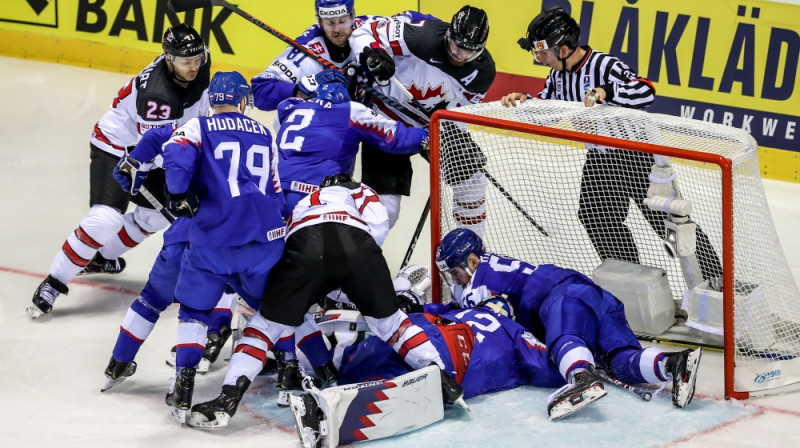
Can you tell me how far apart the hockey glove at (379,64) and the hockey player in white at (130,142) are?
2.32 ft

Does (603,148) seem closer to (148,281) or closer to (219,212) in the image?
(219,212)

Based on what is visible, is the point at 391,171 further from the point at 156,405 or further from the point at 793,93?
the point at 793,93

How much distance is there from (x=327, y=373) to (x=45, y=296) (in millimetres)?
1495

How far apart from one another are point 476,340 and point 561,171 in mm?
1574

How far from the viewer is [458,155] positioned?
545 centimetres

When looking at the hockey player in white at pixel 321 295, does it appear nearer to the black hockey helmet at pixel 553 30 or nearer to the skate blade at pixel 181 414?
the skate blade at pixel 181 414

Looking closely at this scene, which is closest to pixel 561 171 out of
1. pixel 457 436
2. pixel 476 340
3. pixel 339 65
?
pixel 339 65

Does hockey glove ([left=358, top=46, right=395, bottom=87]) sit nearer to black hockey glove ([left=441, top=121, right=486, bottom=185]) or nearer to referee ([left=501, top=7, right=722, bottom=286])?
black hockey glove ([left=441, top=121, right=486, bottom=185])

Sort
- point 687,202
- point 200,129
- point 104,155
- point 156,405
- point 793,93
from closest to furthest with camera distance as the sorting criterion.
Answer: point 200,129 → point 156,405 → point 687,202 → point 104,155 → point 793,93

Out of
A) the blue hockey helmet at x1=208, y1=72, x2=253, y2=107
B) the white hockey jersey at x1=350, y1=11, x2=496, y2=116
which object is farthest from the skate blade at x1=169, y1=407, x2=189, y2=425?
the white hockey jersey at x1=350, y1=11, x2=496, y2=116

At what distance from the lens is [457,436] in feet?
13.7

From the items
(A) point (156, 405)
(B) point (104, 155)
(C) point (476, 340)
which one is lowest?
(A) point (156, 405)

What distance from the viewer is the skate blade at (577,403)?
4188 mm

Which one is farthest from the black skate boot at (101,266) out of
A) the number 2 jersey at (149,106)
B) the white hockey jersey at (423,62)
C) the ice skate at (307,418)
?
the ice skate at (307,418)
